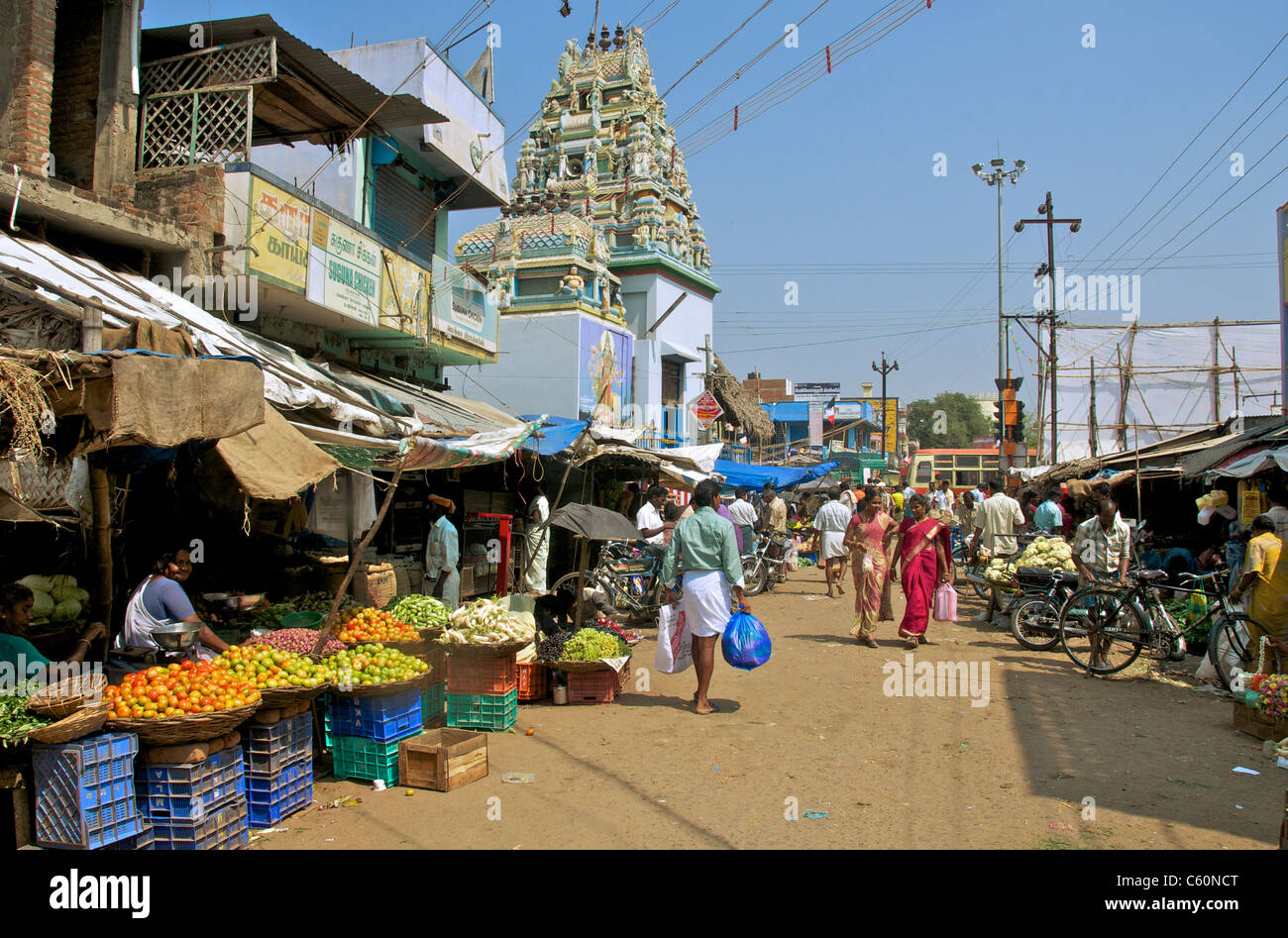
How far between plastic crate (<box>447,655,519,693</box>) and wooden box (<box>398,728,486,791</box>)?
97 centimetres

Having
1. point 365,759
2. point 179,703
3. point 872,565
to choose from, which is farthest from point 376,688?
point 872,565

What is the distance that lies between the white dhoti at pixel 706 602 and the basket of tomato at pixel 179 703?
3.52 meters

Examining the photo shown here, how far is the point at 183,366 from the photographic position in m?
4.38

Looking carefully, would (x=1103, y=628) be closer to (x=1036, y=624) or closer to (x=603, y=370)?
(x=1036, y=624)

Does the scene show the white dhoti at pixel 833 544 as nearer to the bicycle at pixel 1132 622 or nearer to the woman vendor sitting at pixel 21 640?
→ the bicycle at pixel 1132 622

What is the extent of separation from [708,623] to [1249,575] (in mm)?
4638

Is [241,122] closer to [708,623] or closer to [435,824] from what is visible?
[708,623]

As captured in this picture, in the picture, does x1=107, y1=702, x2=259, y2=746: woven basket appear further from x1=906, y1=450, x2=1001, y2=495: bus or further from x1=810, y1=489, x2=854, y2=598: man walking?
x1=906, y1=450, x2=1001, y2=495: bus

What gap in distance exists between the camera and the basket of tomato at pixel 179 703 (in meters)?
4.00

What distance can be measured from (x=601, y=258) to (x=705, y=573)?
65.3 ft

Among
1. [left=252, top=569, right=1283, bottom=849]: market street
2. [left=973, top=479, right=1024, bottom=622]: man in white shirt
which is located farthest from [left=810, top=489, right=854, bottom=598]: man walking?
[left=252, top=569, right=1283, bottom=849]: market street

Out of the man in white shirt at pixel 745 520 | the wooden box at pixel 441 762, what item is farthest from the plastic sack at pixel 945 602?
the wooden box at pixel 441 762

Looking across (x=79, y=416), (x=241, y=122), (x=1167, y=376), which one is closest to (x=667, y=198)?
(x=1167, y=376)
